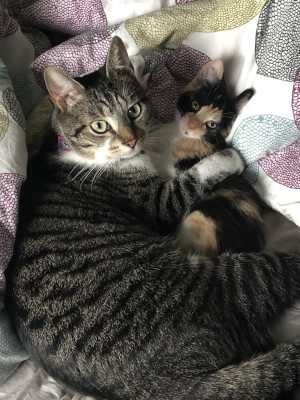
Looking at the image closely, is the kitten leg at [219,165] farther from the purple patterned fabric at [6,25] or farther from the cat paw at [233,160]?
the purple patterned fabric at [6,25]

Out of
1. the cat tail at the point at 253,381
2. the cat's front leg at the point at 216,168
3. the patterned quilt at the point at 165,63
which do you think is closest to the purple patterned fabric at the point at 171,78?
the patterned quilt at the point at 165,63

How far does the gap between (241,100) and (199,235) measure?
24.1 inches

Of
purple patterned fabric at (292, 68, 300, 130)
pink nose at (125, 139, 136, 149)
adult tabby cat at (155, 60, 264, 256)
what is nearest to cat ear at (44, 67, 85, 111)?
pink nose at (125, 139, 136, 149)

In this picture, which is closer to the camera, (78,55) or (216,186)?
(216,186)

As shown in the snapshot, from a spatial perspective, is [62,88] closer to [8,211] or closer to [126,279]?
[8,211]

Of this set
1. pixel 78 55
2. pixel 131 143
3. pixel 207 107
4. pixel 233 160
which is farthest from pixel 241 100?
pixel 78 55

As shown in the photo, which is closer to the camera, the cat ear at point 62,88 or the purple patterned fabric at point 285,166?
the cat ear at point 62,88

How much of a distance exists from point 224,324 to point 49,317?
0.55 m

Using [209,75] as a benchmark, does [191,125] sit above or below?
below

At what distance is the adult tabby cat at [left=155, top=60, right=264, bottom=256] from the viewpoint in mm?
1453

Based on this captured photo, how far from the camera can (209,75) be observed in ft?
5.31

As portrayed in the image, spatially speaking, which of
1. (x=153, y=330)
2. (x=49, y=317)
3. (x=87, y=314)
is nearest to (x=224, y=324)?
(x=153, y=330)

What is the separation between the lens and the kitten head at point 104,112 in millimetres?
1400

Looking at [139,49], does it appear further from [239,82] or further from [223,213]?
[223,213]
